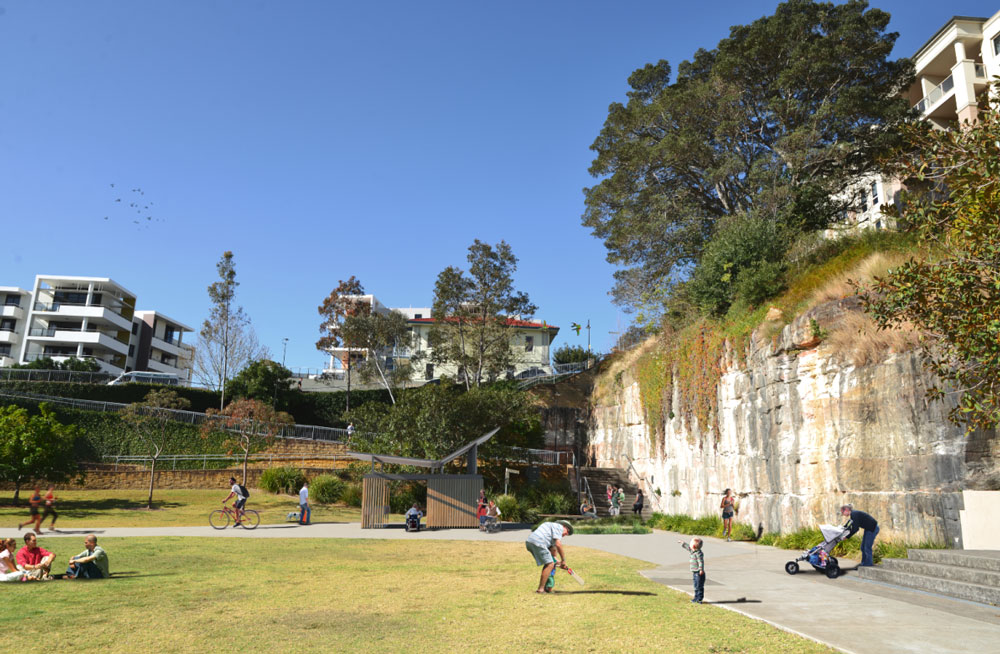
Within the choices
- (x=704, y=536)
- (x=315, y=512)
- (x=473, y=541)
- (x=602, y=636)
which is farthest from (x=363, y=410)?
(x=602, y=636)

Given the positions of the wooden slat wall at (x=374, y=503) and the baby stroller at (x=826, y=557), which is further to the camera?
the wooden slat wall at (x=374, y=503)

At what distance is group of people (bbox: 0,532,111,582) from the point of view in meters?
11.1

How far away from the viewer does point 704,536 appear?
2236 centimetres

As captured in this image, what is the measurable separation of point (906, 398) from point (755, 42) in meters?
19.1

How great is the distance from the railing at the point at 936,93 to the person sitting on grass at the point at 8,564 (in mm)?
45020

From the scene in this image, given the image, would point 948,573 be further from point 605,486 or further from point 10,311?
point 10,311

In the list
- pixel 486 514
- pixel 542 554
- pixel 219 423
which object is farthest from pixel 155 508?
pixel 542 554

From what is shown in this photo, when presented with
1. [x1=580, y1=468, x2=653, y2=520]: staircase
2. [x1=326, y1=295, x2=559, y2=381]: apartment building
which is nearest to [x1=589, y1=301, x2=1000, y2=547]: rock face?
[x1=580, y1=468, x2=653, y2=520]: staircase

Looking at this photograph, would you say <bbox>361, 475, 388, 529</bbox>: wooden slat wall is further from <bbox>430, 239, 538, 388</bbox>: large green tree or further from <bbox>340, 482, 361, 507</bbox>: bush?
<bbox>430, 239, 538, 388</bbox>: large green tree

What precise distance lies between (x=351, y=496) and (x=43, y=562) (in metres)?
20.8

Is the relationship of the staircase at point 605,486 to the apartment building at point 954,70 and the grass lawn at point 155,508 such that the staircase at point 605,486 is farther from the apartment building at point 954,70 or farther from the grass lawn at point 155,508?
the apartment building at point 954,70

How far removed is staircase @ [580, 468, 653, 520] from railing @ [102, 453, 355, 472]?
46.4 feet

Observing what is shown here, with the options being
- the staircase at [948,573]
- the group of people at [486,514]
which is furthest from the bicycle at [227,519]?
the staircase at [948,573]

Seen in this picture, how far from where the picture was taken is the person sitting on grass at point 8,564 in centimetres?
1091
